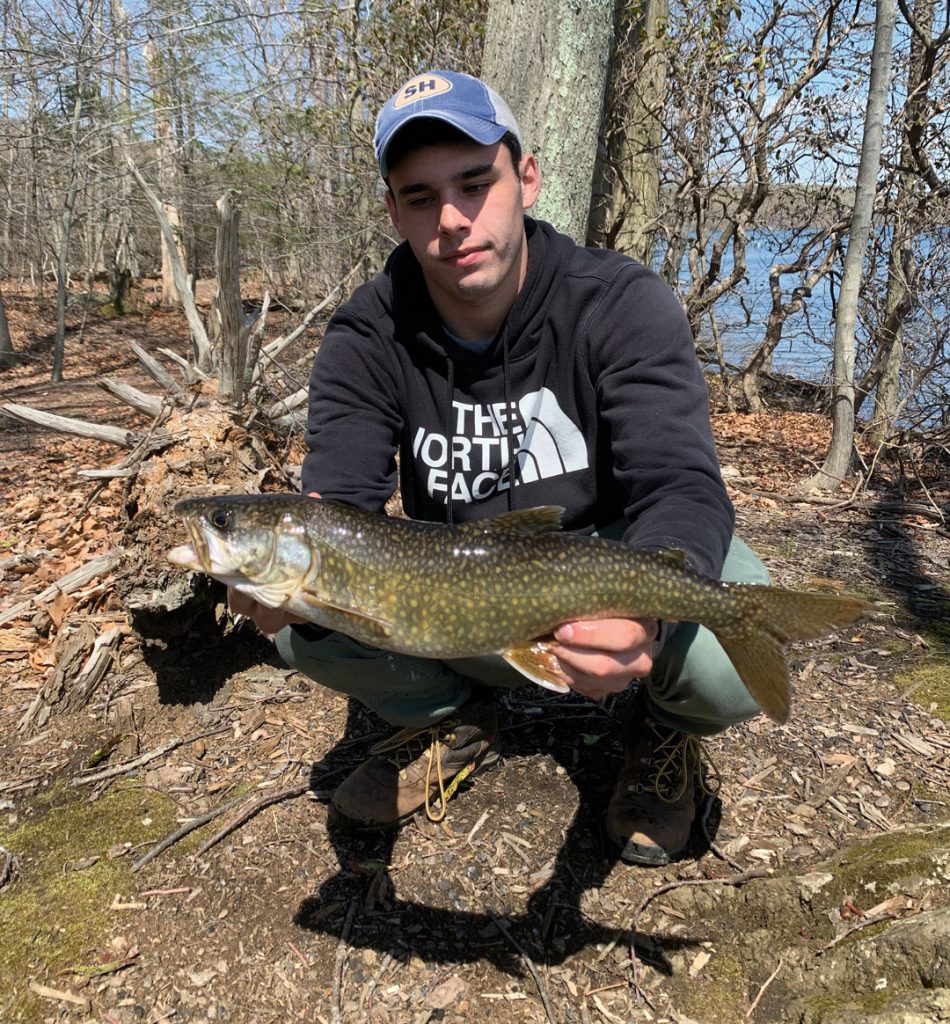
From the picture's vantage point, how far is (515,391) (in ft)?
11.5

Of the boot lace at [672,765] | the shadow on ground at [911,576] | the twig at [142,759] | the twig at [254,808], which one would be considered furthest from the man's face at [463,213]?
the shadow on ground at [911,576]

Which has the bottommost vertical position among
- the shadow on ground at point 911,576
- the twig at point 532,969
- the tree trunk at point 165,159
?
the twig at point 532,969

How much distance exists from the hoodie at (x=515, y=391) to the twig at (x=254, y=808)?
4.72ft

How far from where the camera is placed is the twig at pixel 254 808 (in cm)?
333

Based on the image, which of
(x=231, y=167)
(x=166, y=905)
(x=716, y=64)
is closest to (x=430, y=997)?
(x=166, y=905)

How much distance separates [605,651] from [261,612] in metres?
1.35

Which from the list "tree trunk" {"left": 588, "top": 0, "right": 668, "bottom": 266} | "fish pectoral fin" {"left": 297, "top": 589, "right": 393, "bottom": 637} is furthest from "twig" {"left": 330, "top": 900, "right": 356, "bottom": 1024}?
"tree trunk" {"left": 588, "top": 0, "right": 668, "bottom": 266}

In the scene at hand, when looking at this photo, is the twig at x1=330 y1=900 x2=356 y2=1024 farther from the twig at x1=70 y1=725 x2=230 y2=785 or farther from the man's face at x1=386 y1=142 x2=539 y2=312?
the man's face at x1=386 y1=142 x2=539 y2=312

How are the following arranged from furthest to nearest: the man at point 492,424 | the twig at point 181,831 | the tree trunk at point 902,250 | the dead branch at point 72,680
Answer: the tree trunk at point 902,250, the dead branch at point 72,680, the twig at point 181,831, the man at point 492,424

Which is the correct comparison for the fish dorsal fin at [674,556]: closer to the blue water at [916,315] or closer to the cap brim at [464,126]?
the cap brim at [464,126]

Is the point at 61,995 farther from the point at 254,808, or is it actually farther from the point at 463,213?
the point at 463,213

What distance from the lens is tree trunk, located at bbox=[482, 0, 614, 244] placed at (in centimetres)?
481

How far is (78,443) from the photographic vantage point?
1012 cm

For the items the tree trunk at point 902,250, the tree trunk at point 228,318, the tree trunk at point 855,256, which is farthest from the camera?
the tree trunk at point 902,250
